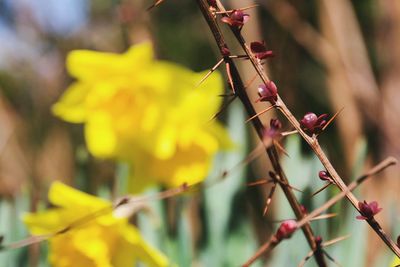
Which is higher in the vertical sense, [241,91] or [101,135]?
[241,91]

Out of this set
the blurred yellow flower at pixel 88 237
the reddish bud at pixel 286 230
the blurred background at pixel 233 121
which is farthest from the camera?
the blurred background at pixel 233 121

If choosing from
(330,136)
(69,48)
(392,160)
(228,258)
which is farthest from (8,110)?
(392,160)

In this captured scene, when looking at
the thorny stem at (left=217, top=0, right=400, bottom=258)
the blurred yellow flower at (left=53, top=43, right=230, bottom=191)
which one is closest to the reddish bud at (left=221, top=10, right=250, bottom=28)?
the thorny stem at (left=217, top=0, right=400, bottom=258)

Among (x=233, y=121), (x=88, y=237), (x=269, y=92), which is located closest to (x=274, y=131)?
(x=269, y=92)

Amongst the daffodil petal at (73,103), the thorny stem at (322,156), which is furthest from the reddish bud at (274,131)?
the daffodil petal at (73,103)

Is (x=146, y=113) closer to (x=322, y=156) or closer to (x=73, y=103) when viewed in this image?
(x=73, y=103)

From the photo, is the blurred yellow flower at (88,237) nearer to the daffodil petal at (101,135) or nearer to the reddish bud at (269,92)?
the daffodil petal at (101,135)

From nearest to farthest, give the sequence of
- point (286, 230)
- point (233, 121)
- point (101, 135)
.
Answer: point (286, 230)
point (101, 135)
point (233, 121)
